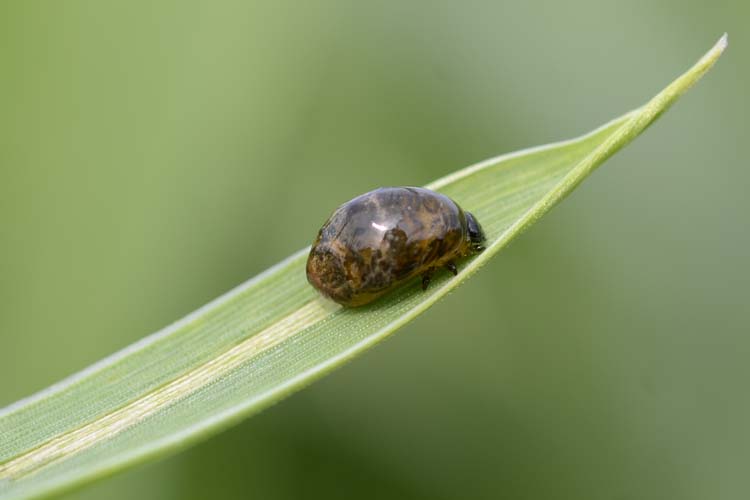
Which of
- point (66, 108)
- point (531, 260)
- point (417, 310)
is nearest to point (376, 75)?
point (531, 260)

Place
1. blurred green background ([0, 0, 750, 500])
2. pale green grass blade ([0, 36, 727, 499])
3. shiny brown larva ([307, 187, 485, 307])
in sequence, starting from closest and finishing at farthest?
pale green grass blade ([0, 36, 727, 499]), shiny brown larva ([307, 187, 485, 307]), blurred green background ([0, 0, 750, 500])

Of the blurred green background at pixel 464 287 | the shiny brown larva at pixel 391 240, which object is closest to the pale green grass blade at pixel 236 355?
the shiny brown larva at pixel 391 240

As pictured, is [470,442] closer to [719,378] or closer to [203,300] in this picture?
[719,378]

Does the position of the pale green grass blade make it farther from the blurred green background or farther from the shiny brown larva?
the blurred green background

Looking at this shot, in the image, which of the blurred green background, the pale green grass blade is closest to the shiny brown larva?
the pale green grass blade

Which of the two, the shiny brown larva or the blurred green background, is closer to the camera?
the shiny brown larva

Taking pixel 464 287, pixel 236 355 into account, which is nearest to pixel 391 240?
pixel 236 355
